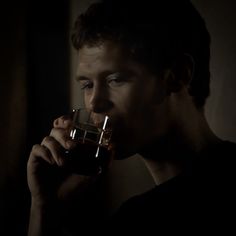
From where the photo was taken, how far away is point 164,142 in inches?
48.2

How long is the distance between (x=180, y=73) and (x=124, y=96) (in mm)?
193

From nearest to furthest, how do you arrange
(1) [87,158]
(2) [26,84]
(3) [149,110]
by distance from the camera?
(1) [87,158] < (3) [149,110] < (2) [26,84]

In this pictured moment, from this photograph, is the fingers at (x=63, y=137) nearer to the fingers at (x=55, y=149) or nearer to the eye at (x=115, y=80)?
the fingers at (x=55, y=149)

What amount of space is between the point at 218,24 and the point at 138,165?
526mm

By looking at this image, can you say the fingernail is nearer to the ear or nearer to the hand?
the hand

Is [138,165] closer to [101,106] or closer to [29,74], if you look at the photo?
[101,106]

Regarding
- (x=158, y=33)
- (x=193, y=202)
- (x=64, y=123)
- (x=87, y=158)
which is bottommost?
(x=193, y=202)

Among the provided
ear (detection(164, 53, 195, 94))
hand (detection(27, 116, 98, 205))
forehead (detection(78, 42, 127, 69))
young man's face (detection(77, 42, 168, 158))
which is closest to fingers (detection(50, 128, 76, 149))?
hand (detection(27, 116, 98, 205))

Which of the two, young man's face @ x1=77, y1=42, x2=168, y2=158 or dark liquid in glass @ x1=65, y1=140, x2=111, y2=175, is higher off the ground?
young man's face @ x1=77, y1=42, x2=168, y2=158

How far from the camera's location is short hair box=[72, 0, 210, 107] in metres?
1.16

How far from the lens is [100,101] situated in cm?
124

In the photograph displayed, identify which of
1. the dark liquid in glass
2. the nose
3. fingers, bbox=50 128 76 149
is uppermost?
the nose

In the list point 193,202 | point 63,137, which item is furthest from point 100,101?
point 193,202

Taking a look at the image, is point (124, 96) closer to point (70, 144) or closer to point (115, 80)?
point (115, 80)
